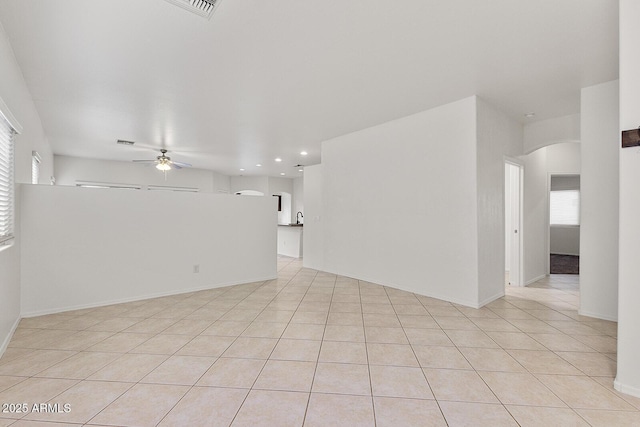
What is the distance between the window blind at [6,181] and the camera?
269cm

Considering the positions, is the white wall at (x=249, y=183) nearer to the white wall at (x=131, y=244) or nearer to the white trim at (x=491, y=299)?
the white wall at (x=131, y=244)

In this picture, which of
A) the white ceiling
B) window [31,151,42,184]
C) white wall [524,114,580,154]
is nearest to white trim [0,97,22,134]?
the white ceiling

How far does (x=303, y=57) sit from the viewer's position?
288 cm

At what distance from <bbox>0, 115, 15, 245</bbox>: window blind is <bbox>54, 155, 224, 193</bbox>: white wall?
19.3ft

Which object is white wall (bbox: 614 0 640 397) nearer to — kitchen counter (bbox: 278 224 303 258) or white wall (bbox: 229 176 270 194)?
kitchen counter (bbox: 278 224 303 258)

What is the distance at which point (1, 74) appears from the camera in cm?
248

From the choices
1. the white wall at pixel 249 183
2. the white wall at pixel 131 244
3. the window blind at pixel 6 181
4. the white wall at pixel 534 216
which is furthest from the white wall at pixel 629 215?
the white wall at pixel 249 183

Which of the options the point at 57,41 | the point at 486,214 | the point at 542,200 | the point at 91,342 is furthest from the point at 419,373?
the point at 542,200

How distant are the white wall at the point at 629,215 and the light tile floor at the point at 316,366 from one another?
9.7 inches

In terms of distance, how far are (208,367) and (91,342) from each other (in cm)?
134

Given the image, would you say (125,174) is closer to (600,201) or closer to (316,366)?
(316,366)

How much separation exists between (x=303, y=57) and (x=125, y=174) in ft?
25.9

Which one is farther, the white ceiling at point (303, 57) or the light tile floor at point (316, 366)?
the white ceiling at point (303, 57)

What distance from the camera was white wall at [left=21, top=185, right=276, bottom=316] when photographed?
11.5 ft
